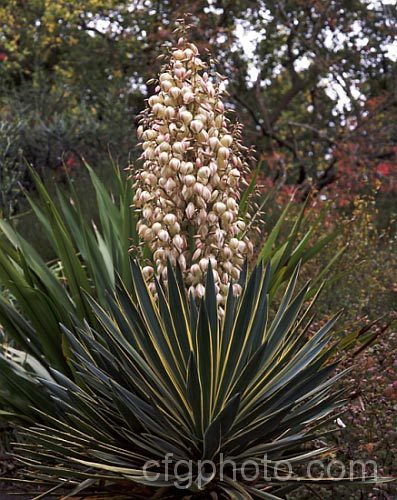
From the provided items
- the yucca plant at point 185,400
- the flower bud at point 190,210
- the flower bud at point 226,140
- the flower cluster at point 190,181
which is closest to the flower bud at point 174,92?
the flower cluster at point 190,181

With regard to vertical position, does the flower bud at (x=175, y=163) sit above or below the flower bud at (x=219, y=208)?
above

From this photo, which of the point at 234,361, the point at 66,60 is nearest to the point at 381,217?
the point at 66,60

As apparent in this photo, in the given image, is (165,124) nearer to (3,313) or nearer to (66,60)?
(3,313)

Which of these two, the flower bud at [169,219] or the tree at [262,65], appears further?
the tree at [262,65]

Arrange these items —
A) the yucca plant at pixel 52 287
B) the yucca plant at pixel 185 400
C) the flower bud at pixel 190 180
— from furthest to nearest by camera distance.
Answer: the yucca plant at pixel 52 287, the flower bud at pixel 190 180, the yucca plant at pixel 185 400

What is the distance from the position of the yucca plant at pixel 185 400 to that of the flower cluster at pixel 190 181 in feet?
0.63

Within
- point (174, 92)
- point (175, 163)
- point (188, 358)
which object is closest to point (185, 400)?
point (188, 358)

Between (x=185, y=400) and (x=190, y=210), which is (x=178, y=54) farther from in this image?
(x=185, y=400)

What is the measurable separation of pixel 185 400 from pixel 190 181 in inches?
35.8

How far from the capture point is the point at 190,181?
3850mm

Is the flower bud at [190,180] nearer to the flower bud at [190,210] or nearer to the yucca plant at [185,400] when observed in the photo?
the flower bud at [190,210]

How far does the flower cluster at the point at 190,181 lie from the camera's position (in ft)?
12.8

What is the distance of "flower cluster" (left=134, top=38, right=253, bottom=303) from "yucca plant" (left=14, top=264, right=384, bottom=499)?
0.63ft

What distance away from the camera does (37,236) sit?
26.6 ft
